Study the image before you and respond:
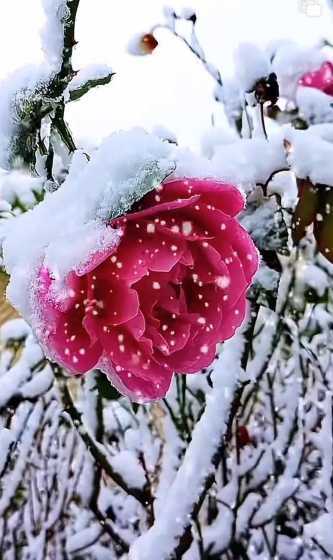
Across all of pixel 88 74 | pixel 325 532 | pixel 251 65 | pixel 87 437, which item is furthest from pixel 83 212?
pixel 325 532

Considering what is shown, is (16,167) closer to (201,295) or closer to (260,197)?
(201,295)

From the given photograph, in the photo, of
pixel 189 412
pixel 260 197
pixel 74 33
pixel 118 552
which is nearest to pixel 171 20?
pixel 260 197

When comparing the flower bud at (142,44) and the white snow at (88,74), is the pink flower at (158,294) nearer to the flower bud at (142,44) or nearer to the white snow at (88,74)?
the white snow at (88,74)

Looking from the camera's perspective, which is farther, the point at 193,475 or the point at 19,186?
the point at 193,475

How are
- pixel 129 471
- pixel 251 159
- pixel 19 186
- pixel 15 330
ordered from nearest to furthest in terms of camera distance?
pixel 19 186, pixel 251 159, pixel 129 471, pixel 15 330

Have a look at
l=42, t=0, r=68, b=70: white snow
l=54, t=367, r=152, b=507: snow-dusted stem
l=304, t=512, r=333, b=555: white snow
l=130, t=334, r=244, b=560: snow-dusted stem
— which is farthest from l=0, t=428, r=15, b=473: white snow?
l=304, t=512, r=333, b=555: white snow

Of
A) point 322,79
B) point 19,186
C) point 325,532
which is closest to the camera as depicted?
point 19,186

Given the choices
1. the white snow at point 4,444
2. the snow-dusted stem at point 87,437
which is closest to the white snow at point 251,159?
the snow-dusted stem at point 87,437

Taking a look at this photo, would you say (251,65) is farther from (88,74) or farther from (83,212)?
(83,212)
